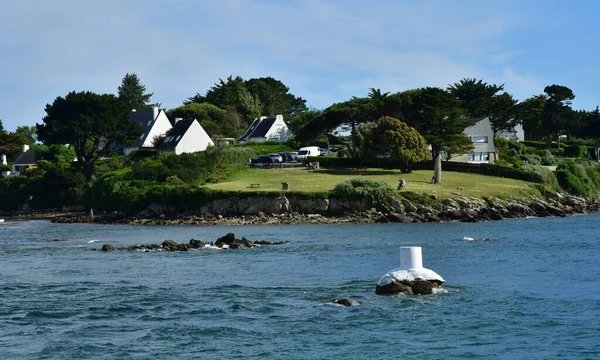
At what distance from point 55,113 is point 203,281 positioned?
73.9 m

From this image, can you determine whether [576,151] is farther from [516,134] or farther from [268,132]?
[268,132]

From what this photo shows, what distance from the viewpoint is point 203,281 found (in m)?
37.9

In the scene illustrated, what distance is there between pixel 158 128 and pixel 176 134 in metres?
10.5

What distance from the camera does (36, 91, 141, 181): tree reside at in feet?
344

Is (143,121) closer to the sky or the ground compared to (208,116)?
closer to the ground

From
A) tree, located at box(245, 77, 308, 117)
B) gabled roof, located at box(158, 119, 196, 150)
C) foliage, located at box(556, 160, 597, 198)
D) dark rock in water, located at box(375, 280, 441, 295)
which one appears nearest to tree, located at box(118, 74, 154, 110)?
tree, located at box(245, 77, 308, 117)

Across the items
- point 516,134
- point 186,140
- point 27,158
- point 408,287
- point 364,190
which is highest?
point 516,134

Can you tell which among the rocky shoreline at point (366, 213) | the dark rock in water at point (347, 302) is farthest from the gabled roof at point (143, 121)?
the dark rock in water at point (347, 302)

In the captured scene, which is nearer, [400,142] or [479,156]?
[400,142]

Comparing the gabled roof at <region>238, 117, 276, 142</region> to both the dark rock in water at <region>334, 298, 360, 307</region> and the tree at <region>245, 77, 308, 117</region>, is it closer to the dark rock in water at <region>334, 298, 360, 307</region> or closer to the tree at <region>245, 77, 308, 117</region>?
the tree at <region>245, 77, 308, 117</region>

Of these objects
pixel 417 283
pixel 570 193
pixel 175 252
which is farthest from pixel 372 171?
pixel 417 283

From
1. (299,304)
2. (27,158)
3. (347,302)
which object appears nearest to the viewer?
(347,302)

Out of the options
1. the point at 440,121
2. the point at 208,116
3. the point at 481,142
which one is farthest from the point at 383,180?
the point at 208,116

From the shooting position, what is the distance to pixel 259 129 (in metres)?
146
